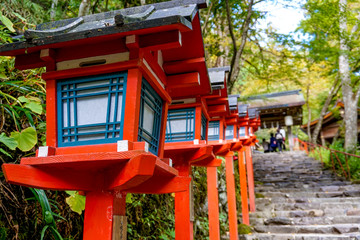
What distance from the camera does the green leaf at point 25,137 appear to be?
277cm

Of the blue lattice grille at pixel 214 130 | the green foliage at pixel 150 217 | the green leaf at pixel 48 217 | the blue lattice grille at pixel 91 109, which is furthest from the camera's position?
the blue lattice grille at pixel 214 130

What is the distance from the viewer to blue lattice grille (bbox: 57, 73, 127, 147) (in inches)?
90.4

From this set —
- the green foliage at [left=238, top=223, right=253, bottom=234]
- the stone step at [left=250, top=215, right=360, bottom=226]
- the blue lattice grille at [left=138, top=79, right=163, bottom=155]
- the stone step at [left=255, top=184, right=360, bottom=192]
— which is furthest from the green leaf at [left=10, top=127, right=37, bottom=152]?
the stone step at [left=255, top=184, right=360, bottom=192]

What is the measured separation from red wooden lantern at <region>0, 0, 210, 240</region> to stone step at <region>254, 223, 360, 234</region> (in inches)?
291

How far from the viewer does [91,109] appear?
2385 millimetres

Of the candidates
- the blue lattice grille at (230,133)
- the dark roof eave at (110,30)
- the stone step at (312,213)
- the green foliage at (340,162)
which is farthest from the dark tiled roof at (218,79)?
the green foliage at (340,162)

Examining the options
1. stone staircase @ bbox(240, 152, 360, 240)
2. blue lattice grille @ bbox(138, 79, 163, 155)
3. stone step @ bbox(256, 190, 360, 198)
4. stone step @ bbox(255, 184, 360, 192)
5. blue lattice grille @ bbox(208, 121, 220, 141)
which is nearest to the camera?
blue lattice grille @ bbox(138, 79, 163, 155)

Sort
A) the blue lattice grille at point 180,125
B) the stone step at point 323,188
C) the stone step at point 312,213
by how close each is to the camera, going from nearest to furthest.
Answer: the blue lattice grille at point 180,125
the stone step at point 312,213
the stone step at point 323,188

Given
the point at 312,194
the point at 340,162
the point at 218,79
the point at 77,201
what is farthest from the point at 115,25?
the point at 340,162

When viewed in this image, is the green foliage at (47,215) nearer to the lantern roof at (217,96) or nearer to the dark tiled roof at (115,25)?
the dark tiled roof at (115,25)

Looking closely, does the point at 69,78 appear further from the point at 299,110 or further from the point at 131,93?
the point at 299,110

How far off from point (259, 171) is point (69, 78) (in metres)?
14.4

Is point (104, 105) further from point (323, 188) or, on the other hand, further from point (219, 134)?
point (323, 188)

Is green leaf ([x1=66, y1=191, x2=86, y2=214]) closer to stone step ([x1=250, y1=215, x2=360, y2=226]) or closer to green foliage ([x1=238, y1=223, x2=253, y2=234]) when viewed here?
green foliage ([x1=238, y1=223, x2=253, y2=234])
